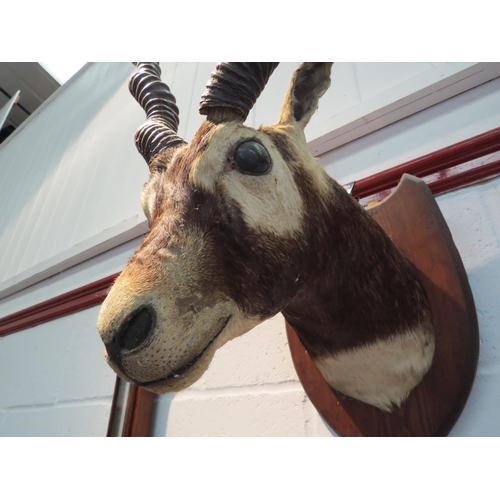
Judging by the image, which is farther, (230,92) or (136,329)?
(230,92)

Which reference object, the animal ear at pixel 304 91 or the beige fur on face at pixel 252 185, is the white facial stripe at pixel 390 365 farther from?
the animal ear at pixel 304 91

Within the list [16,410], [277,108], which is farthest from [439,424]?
[16,410]

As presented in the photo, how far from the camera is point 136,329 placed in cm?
39

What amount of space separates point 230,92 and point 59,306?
4.72 feet

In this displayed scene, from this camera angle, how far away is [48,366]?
1456 millimetres

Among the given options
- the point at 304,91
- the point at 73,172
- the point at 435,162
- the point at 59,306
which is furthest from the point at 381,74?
the point at 73,172

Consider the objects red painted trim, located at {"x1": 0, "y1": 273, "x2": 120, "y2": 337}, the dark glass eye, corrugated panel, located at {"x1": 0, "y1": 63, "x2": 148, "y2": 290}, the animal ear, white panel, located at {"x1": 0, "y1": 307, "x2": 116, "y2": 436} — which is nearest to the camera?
the dark glass eye

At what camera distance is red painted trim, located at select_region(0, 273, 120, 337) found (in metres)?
1.40

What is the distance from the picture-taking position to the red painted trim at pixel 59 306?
1.40 metres

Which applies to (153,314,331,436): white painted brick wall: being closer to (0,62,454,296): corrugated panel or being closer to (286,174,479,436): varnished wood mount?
(286,174,479,436): varnished wood mount

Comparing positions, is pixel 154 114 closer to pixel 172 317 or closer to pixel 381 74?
pixel 172 317

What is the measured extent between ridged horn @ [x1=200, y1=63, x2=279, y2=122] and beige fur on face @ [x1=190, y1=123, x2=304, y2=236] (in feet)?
0.14

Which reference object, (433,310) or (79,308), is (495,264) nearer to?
(433,310)

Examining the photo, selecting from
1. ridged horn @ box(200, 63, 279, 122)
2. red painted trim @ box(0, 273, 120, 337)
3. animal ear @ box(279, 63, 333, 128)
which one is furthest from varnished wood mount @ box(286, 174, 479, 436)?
red painted trim @ box(0, 273, 120, 337)
